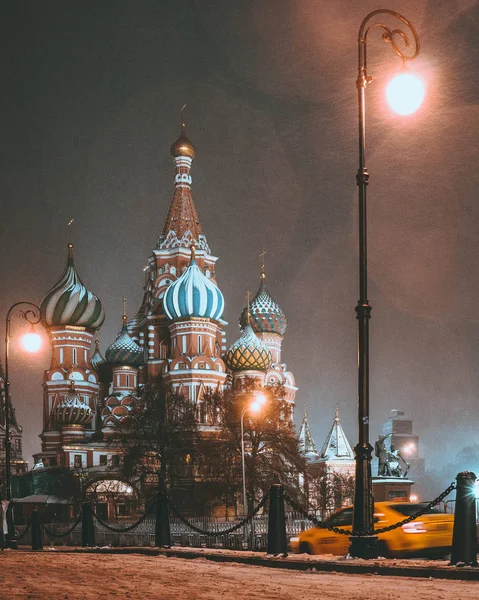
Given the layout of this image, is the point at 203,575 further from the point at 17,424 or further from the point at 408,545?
the point at 17,424

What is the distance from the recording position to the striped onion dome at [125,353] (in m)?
82.5

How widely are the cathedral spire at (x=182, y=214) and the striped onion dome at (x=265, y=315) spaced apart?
1160 centimetres

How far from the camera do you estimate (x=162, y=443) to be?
52750 mm

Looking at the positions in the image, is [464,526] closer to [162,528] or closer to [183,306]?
[162,528]

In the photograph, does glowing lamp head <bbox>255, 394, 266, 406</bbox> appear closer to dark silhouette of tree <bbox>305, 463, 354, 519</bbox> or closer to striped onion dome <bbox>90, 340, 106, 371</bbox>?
dark silhouette of tree <bbox>305, 463, 354, 519</bbox>

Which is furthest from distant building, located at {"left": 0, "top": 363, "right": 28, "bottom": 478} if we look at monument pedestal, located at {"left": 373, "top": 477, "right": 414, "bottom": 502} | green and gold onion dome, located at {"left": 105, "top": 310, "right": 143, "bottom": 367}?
monument pedestal, located at {"left": 373, "top": 477, "right": 414, "bottom": 502}

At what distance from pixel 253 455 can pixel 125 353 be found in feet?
119

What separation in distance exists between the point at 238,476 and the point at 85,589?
37822 millimetres

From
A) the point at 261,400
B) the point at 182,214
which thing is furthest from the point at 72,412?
the point at 261,400

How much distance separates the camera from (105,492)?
54.5m

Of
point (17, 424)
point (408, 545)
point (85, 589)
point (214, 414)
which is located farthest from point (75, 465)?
point (85, 589)

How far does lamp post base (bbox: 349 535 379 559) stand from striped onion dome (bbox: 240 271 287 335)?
79444 mm

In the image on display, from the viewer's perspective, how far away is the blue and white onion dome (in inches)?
2968

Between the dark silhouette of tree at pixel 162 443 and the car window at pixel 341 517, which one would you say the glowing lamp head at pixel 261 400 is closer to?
the dark silhouette of tree at pixel 162 443
